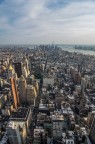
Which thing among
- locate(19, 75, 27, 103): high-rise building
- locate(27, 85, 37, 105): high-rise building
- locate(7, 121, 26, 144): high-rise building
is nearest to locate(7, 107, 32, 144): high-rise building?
locate(7, 121, 26, 144): high-rise building

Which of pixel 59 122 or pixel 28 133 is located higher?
pixel 59 122

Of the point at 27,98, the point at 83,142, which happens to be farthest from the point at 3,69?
the point at 83,142

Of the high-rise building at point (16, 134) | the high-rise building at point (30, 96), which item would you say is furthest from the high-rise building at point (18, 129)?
the high-rise building at point (30, 96)

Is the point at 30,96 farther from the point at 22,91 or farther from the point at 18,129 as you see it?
the point at 18,129

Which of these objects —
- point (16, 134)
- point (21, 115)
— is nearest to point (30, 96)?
point (21, 115)

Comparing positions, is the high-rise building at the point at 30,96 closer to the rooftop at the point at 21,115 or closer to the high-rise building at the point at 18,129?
the rooftop at the point at 21,115

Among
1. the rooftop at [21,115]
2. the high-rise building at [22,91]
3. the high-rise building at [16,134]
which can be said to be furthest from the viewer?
the high-rise building at [22,91]

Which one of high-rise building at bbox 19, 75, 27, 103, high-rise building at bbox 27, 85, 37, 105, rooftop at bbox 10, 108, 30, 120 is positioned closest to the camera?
rooftop at bbox 10, 108, 30, 120

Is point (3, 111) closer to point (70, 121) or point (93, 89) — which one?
point (70, 121)

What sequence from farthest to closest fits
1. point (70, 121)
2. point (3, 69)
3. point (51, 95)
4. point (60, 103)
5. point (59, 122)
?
point (3, 69), point (51, 95), point (60, 103), point (70, 121), point (59, 122)

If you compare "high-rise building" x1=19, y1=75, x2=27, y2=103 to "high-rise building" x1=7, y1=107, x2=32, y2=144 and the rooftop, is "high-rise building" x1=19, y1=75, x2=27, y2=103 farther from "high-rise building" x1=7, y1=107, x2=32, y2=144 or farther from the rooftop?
"high-rise building" x1=7, y1=107, x2=32, y2=144

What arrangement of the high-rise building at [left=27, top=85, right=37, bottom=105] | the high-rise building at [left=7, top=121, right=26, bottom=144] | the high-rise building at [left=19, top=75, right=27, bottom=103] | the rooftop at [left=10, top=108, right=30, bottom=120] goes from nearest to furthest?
the high-rise building at [left=7, top=121, right=26, bottom=144] < the rooftop at [left=10, top=108, right=30, bottom=120] < the high-rise building at [left=27, top=85, right=37, bottom=105] < the high-rise building at [left=19, top=75, right=27, bottom=103]
